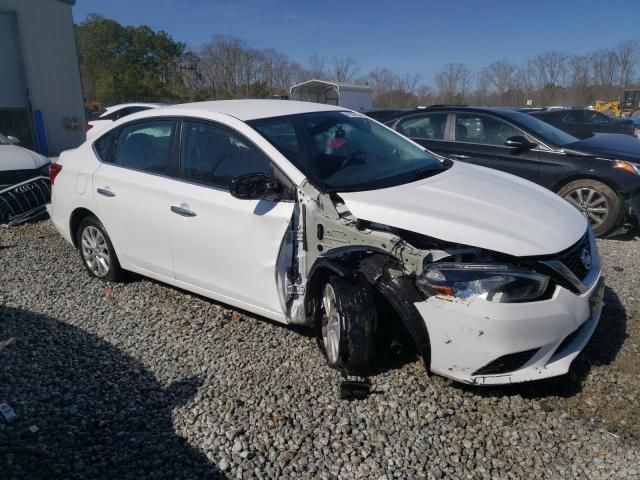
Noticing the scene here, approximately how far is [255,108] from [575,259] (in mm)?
2525

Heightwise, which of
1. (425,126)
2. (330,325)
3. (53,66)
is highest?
(53,66)

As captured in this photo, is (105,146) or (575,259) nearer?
(575,259)

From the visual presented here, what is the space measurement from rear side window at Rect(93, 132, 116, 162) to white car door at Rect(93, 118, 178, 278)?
0.03 ft

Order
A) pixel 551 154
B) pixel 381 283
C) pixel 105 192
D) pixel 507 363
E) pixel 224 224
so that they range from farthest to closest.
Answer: pixel 551 154 → pixel 105 192 → pixel 224 224 → pixel 381 283 → pixel 507 363

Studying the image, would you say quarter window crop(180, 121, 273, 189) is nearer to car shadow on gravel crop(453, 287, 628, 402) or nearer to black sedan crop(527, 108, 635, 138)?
car shadow on gravel crop(453, 287, 628, 402)

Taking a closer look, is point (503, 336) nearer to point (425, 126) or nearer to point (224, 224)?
point (224, 224)

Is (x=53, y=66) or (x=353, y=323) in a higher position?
(x=53, y=66)

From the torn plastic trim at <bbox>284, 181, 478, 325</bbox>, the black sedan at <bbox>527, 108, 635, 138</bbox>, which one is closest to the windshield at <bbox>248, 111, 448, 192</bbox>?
the torn plastic trim at <bbox>284, 181, 478, 325</bbox>

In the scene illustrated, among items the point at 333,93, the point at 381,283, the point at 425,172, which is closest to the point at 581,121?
the point at 425,172

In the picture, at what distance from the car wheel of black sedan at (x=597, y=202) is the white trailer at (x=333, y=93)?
81.2 feet

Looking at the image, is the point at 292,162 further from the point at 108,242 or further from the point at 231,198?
the point at 108,242

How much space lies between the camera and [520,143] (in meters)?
6.48

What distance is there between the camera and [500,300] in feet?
8.85

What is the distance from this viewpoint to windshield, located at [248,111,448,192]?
348 cm
